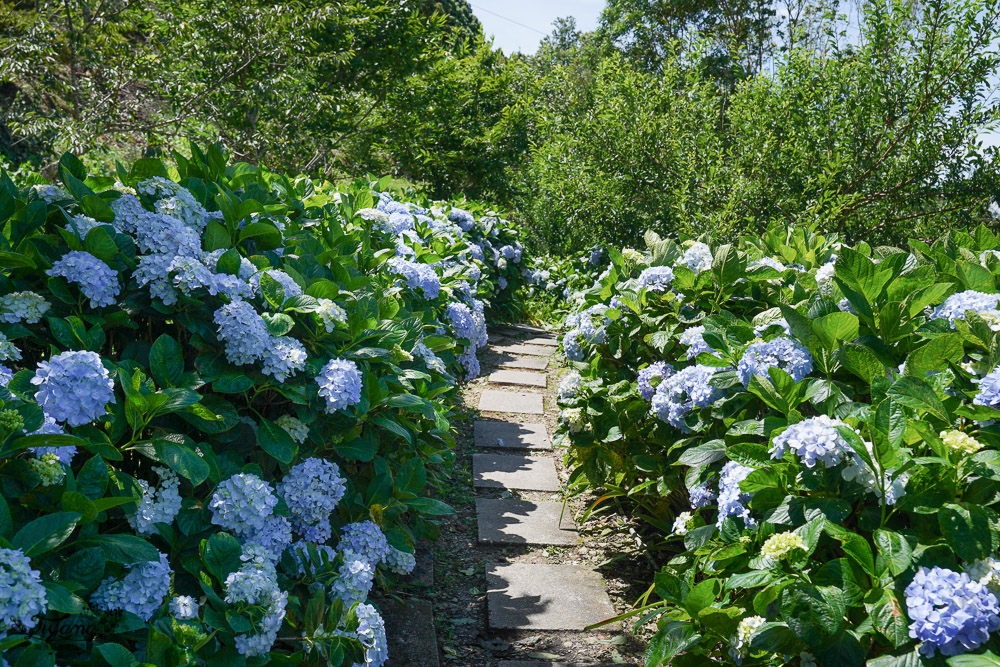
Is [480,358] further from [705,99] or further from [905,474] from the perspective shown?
[905,474]

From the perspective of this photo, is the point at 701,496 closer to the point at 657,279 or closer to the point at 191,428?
the point at 657,279

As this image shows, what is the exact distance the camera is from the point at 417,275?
10.3ft

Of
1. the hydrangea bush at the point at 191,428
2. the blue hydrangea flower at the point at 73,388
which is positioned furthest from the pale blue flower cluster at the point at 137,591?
the blue hydrangea flower at the point at 73,388

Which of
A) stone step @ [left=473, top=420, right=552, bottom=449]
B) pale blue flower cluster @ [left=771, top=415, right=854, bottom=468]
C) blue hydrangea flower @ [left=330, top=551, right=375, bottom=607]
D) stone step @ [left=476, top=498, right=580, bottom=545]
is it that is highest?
pale blue flower cluster @ [left=771, top=415, right=854, bottom=468]

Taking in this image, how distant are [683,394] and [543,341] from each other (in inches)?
207

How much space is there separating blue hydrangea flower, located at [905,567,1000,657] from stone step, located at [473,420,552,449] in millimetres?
3370

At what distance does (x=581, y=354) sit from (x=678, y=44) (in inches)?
202

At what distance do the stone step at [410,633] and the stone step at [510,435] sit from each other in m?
1.89

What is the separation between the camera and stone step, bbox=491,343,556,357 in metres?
6.99

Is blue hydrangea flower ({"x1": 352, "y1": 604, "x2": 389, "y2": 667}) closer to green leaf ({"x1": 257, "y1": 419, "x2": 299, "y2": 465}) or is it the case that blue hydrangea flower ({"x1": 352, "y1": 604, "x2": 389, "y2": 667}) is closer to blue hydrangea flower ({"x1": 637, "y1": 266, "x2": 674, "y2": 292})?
green leaf ({"x1": 257, "y1": 419, "x2": 299, "y2": 465})

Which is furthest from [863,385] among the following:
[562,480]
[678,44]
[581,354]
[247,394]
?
[678,44]

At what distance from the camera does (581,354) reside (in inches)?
147

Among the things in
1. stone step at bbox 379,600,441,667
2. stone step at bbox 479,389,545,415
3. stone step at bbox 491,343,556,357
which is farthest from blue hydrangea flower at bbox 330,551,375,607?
stone step at bbox 491,343,556,357

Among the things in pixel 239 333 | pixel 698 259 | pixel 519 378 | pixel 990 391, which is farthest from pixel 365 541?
pixel 519 378
